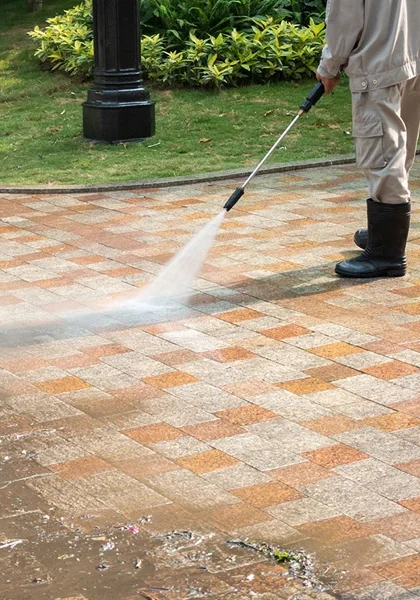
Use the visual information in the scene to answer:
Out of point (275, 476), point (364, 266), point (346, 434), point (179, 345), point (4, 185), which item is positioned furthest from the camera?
point (4, 185)

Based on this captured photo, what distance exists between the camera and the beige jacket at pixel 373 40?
234 inches

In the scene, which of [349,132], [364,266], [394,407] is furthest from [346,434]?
[349,132]

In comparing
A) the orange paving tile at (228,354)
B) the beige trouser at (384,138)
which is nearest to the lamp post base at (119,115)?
the beige trouser at (384,138)

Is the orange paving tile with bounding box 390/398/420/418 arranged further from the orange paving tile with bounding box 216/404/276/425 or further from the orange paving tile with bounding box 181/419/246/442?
the orange paving tile with bounding box 181/419/246/442

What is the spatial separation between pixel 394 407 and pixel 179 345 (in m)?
1.14

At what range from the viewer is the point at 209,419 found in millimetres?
4379

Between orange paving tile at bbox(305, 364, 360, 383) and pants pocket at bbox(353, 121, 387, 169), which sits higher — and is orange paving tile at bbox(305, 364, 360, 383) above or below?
below

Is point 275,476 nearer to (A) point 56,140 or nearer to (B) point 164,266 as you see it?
(B) point 164,266

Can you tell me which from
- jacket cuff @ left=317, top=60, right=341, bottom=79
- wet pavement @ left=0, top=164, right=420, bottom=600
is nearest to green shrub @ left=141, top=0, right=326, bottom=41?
wet pavement @ left=0, top=164, right=420, bottom=600

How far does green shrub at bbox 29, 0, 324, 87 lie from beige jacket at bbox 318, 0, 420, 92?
5.93 meters

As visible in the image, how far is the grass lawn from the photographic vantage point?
932cm

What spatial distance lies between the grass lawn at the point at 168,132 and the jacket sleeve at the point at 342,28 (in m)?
3.07

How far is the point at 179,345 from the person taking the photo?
5234 millimetres

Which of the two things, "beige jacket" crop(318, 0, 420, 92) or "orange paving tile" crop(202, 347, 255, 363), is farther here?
"beige jacket" crop(318, 0, 420, 92)
